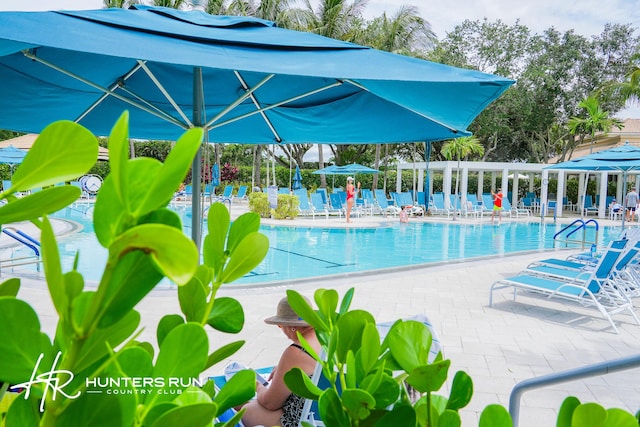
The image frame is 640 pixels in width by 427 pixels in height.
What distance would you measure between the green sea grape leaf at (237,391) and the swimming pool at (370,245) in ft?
23.1

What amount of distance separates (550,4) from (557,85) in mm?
11703

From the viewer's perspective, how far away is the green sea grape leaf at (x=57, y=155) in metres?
0.38

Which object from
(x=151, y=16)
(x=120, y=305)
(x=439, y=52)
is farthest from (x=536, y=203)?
(x=120, y=305)

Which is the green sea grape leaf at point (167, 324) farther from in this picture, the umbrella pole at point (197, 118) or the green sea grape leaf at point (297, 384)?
the umbrella pole at point (197, 118)

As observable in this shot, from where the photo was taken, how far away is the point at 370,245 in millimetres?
13430

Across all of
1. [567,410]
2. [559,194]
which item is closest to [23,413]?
[567,410]

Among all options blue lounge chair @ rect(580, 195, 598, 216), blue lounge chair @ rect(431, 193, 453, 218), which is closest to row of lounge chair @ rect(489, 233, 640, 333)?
blue lounge chair @ rect(431, 193, 453, 218)

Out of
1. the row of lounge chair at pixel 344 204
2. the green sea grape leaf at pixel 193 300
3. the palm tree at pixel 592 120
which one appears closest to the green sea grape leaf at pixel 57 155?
the green sea grape leaf at pixel 193 300

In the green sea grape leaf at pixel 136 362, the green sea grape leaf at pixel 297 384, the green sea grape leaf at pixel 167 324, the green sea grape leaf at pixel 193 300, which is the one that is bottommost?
the green sea grape leaf at pixel 297 384

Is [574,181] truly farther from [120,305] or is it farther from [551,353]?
[120,305]

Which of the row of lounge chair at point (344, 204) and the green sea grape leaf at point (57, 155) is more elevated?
the green sea grape leaf at point (57, 155)

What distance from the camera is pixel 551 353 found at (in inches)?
188

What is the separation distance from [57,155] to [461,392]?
51cm
